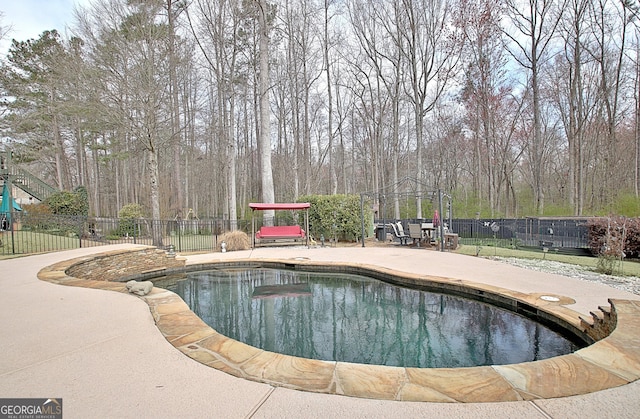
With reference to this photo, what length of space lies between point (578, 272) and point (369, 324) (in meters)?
5.12

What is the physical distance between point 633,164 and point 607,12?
890cm

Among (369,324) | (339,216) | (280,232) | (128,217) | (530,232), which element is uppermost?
(128,217)

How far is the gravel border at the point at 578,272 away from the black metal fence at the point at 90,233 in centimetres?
980

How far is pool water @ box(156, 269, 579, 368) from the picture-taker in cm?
369

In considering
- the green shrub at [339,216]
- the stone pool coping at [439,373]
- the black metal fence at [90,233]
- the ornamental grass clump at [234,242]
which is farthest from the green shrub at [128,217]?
the stone pool coping at [439,373]

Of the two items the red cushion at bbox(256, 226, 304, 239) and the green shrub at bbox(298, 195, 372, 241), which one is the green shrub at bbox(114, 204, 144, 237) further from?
the green shrub at bbox(298, 195, 372, 241)

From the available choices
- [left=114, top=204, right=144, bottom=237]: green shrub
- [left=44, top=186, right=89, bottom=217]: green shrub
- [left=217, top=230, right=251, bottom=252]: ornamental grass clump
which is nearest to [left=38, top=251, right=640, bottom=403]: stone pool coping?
[left=217, top=230, right=251, bottom=252]: ornamental grass clump

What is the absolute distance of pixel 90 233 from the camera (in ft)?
44.7

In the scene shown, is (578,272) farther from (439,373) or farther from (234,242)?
(234,242)

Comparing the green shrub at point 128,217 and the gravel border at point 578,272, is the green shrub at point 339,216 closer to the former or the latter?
the gravel border at point 578,272

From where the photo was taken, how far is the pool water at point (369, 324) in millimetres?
3693

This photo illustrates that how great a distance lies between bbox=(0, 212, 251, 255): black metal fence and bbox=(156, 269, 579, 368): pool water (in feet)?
17.6

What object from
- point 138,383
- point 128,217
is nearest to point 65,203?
point 128,217

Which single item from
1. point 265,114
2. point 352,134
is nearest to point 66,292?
point 265,114
